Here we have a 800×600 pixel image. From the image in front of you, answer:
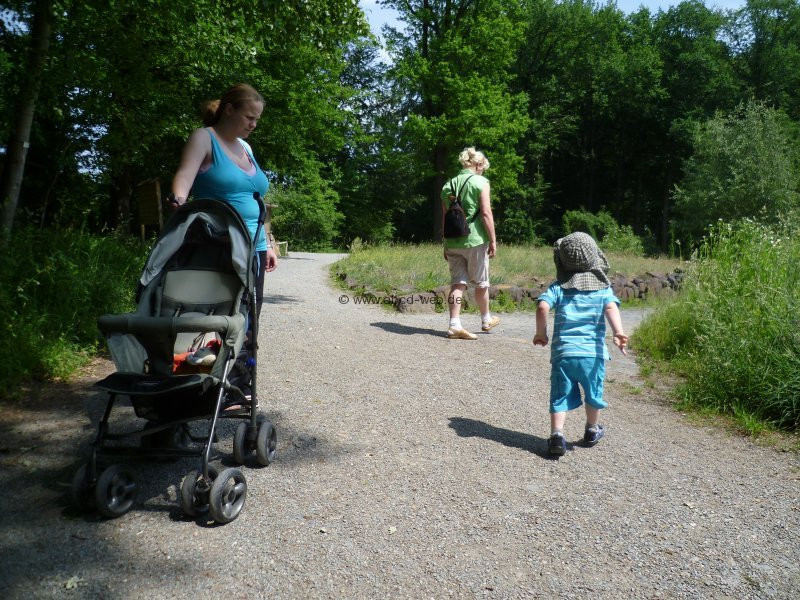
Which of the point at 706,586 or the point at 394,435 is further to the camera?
the point at 394,435

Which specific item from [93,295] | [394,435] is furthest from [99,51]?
[394,435]

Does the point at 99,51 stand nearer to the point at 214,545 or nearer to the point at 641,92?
the point at 214,545

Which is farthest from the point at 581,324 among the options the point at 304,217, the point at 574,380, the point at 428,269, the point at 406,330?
the point at 304,217

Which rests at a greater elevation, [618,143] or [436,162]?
[618,143]

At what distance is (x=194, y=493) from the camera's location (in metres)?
3.23

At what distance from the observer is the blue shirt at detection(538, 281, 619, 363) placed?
4387 millimetres

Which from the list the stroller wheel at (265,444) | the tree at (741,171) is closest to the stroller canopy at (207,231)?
the stroller wheel at (265,444)

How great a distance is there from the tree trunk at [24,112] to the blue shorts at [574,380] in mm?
5725

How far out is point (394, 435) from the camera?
4.76m

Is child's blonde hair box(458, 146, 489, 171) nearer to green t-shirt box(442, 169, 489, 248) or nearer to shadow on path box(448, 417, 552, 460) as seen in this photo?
green t-shirt box(442, 169, 489, 248)

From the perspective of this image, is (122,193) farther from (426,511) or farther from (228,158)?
(426,511)

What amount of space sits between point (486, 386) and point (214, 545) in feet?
11.7

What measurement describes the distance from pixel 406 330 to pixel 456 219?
174 centimetres

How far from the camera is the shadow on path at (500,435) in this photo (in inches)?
182
